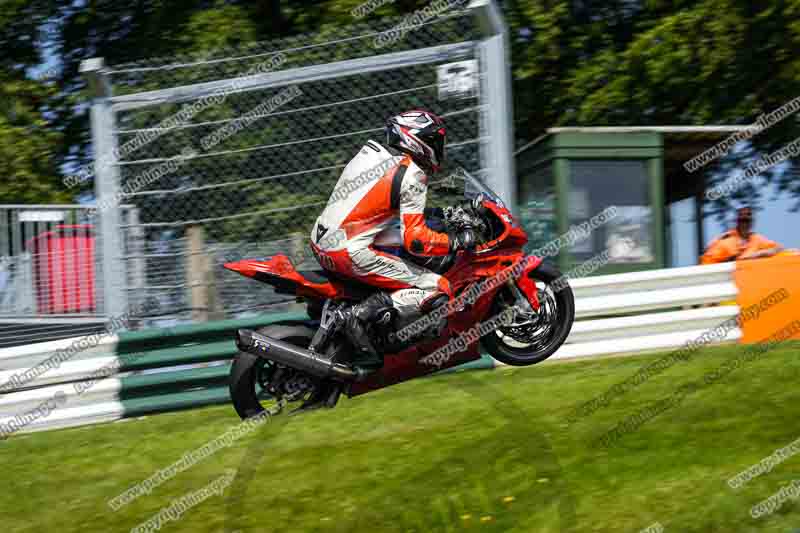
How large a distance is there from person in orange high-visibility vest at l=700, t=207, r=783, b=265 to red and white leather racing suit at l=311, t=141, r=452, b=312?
4662mm

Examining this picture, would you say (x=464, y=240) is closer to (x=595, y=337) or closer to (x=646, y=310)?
(x=595, y=337)

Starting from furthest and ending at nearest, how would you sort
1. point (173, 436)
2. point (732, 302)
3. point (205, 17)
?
point (205, 17) < point (732, 302) < point (173, 436)

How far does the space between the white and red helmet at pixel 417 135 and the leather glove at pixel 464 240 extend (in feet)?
1.77

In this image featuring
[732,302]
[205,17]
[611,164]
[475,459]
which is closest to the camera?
[475,459]

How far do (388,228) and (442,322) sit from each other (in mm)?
751

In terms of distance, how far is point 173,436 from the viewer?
8.05 m

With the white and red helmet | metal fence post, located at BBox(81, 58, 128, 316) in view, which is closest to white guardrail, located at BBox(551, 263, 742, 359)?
the white and red helmet

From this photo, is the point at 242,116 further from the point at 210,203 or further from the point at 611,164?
the point at 611,164

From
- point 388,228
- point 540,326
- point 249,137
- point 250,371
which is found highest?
point 249,137

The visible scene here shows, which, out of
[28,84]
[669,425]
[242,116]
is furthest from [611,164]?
[28,84]

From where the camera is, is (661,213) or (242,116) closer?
(242,116)

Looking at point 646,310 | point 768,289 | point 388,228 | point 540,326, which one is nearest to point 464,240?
point 388,228

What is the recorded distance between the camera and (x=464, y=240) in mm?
7504

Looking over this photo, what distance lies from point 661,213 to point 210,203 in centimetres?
462
